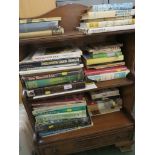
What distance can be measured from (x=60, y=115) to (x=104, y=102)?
37 cm

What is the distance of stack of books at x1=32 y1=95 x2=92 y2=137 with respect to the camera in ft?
4.20

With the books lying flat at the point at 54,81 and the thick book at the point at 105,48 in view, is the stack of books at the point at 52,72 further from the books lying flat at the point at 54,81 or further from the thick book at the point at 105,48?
the thick book at the point at 105,48

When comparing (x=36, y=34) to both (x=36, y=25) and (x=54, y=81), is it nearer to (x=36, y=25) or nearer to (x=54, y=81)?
(x=36, y=25)

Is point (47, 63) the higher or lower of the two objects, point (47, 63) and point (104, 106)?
the higher

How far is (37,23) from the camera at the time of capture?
1.08 meters

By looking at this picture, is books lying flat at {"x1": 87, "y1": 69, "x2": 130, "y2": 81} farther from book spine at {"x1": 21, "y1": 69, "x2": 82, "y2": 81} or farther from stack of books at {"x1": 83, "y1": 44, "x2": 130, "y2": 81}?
book spine at {"x1": 21, "y1": 69, "x2": 82, "y2": 81}

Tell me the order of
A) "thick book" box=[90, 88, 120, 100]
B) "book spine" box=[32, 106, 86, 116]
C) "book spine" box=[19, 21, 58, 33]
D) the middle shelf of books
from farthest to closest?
"thick book" box=[90, 88, 120, 100] → "book spine" box=[32, 106, 86, 116] → the middle shelf of books → "book spine" box=[19, 21, 58, 33]

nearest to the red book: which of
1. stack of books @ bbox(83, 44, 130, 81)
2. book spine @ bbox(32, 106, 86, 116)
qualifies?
stack of books @ bbox(83, 44, 130, 81)

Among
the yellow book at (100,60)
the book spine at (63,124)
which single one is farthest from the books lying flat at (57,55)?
the book spine at (63,124)

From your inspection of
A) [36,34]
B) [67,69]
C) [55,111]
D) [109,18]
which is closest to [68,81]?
[67,69]

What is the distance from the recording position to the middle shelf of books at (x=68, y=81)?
1157 mm

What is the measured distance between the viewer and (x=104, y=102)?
148cm
